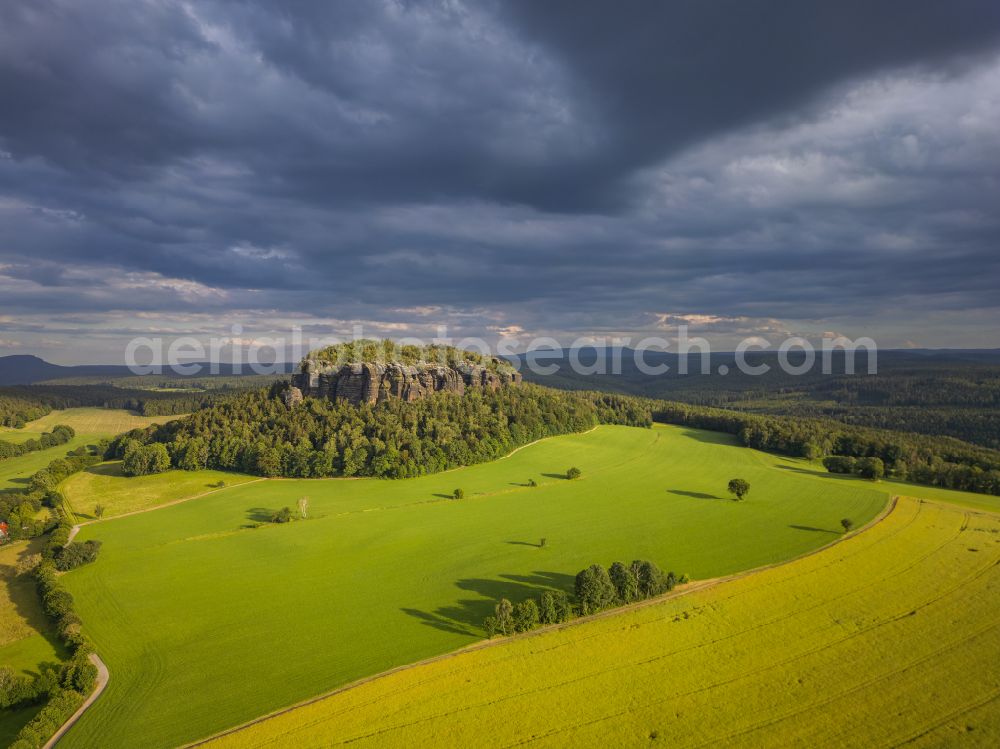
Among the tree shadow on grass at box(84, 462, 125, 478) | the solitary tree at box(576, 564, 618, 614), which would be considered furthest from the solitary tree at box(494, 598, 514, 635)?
the tree shadow on grass at box(84, 462, 125, 478)

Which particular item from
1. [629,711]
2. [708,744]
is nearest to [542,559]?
[629,711]

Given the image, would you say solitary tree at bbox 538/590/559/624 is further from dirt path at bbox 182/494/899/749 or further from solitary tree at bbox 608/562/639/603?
solitary tree at bbox 608/562/639/603

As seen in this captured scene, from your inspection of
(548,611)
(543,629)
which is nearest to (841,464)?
(548,611)

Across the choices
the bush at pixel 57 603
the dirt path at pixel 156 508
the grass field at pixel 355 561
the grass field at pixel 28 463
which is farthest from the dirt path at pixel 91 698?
the grass field at pixel 28 463

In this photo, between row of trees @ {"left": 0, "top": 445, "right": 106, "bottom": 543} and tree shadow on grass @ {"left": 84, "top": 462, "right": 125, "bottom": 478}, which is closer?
row of trees @ {"left": 0, "top": 445, "right": 106, "bottom": 543}

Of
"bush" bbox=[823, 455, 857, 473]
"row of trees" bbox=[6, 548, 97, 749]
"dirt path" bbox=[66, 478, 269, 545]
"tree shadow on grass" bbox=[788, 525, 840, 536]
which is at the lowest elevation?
"dirt path" bbox=[66, 478, 269, 545]

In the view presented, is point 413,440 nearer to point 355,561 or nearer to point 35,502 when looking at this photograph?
point 355,561
